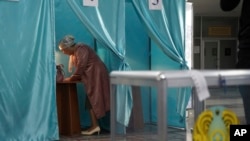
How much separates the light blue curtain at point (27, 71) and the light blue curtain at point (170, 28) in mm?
1397

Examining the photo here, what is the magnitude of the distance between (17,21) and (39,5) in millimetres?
318

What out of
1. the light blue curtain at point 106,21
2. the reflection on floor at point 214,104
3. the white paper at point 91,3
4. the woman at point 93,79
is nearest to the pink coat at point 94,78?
the woman at point 93,79

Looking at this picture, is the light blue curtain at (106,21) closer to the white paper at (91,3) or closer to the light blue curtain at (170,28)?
the white paper at (91,3)

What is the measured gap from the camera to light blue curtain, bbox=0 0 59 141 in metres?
4.21

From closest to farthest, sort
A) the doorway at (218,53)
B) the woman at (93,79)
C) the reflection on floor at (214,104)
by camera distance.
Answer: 1. the reflection on floor at (214,104)
2. the woman at (93,79)
3. the doorway at (218,53)

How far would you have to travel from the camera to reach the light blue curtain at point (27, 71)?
4.21 m

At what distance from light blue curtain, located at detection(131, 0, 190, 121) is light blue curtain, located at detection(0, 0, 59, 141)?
1397 millimetres

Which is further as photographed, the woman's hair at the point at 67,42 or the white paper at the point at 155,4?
the woman's hair at the point at 67,42

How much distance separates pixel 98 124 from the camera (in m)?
5.52

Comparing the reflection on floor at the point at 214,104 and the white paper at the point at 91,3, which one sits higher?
the white paper at the point at 91,3

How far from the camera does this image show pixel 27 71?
431 cm

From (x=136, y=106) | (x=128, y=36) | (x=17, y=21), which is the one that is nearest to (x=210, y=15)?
(x=128, y=36)

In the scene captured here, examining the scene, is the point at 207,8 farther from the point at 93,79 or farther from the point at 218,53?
the point at 93,79

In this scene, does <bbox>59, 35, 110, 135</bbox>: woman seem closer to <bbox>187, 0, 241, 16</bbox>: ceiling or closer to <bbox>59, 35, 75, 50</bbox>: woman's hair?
<bbox>59, 35, 75, 50</bbox>: woman's hair
